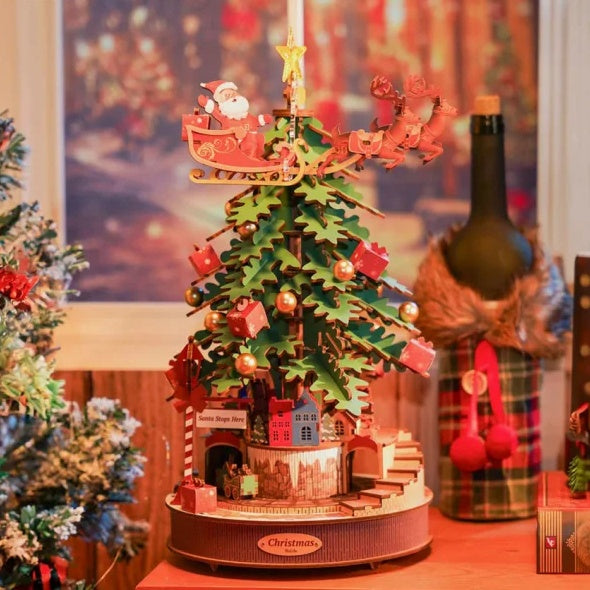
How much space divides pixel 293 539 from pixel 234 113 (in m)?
0.52

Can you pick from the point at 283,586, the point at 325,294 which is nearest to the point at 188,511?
the point at 283,586

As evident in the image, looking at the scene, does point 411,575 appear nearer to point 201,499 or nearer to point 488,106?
point 201,499

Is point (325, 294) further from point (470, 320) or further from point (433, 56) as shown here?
point (433, 56)

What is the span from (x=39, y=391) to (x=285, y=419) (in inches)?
12.0

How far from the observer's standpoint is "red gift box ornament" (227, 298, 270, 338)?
5.10 ft

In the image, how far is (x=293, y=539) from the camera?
1.55m

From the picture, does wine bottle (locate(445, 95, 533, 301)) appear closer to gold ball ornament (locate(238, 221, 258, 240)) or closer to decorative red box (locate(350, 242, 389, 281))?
decorative red box (locate(350, 242, 389, 281))

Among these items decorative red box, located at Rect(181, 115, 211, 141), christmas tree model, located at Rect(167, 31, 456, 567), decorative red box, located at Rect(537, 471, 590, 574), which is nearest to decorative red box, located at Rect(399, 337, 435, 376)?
christmas tree model, located at Rect(167, 31, 456, 567)

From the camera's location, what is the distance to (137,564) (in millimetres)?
2055

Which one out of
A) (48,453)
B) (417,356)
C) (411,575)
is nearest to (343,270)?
(417,356)

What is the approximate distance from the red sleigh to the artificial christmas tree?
0.29 metres

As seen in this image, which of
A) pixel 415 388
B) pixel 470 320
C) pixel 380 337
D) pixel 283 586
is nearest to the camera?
pixel 283 586

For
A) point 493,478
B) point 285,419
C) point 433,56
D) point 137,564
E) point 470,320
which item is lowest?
point 137,564

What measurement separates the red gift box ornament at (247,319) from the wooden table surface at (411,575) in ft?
0.98
